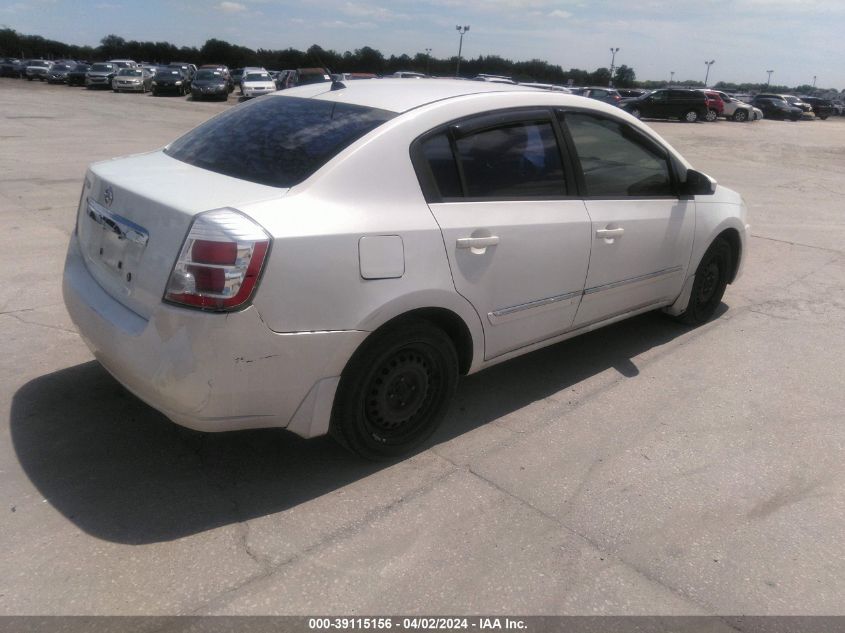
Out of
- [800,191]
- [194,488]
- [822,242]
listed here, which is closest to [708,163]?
[800,191]

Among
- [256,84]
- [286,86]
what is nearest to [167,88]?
[256,84]

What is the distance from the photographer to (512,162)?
12.1ft

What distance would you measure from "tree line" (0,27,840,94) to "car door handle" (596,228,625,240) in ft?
175

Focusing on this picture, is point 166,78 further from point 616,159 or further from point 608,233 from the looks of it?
point 608,233

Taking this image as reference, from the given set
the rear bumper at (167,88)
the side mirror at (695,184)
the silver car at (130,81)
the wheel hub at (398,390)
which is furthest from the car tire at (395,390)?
the silver car at (130,81)

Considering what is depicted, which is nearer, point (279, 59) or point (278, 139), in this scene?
point (278, 139)

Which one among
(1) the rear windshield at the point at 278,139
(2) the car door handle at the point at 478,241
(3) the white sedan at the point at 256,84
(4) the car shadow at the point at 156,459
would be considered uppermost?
(3) the white sedan at the point at 256,84

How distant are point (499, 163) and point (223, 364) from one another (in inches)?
68.7

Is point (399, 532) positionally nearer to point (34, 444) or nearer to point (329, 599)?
point (329, 599)

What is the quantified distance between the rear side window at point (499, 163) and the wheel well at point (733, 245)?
202 centimetres

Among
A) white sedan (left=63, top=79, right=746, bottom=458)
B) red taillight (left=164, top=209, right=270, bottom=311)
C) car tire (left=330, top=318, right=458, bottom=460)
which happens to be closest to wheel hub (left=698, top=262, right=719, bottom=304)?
white sedan (left=63, top=79, right=746, bottom=458)

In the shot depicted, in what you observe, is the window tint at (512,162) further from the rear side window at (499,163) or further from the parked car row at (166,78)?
the parked car row at (166,78)

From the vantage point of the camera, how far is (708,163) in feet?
56.4

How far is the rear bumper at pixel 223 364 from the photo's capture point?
2.71 m
